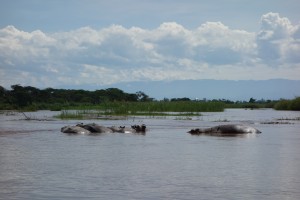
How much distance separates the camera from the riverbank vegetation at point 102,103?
170 ft

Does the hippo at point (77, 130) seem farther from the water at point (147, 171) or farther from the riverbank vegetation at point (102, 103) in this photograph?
the riverbank vegetation at point (102, 103)

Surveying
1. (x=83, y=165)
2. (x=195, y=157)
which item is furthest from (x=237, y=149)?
(x=83, y=165)

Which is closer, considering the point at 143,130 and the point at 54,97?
the point at 143,130

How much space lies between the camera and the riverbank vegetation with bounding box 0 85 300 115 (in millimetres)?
51906

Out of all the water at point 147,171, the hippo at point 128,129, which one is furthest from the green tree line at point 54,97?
the water at point 147,171

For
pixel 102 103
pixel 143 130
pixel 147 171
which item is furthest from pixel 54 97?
pixel 147 171

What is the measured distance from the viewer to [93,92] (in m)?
106

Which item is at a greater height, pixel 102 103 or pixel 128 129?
pixel 102 103

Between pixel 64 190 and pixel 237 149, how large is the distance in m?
9.37

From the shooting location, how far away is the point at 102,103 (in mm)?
51781

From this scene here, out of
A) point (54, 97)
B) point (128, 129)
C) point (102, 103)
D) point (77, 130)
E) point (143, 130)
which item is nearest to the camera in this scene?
point (77, 130)

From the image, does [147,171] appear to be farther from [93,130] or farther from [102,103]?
[102,103]

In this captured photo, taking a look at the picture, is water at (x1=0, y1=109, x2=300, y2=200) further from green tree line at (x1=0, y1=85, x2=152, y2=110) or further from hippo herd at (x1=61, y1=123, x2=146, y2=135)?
green tree line at (x1=0, y1=85, x2=152, y2=110)

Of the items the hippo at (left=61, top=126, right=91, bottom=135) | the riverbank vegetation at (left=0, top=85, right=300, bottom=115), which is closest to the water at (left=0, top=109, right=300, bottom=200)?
the hippo at (left=61, top=126, right=91, bottom=135)
